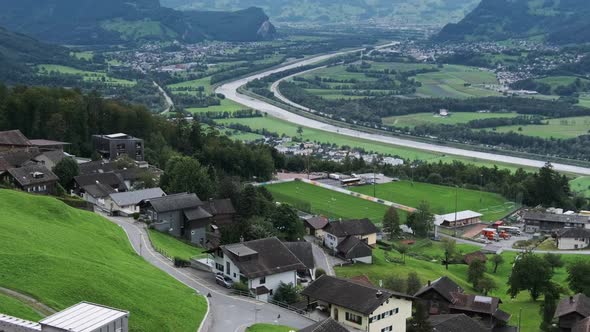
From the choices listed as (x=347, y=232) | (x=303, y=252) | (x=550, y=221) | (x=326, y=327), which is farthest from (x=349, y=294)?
(x=550, y=221)

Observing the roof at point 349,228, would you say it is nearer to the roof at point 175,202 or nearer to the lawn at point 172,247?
the roof at point 175,202

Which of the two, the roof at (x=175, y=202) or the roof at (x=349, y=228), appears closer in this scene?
the roof at (x=175, y=202)

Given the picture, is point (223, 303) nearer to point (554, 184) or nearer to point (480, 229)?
point (480, 229)

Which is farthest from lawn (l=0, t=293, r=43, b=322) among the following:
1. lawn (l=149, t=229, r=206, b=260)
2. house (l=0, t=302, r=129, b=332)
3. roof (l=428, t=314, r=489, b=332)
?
roof (l=428, t=314, r=489, b=332)

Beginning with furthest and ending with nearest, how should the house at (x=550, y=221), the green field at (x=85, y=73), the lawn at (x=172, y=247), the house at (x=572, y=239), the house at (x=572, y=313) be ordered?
the green field at (x=85, y=73), the house at (x=550, y=221), the house at (x=572, y=239), the lawn at (x=172, y=247), the house at (x=572, y=313)

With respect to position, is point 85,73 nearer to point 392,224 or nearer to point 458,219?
point 458,219

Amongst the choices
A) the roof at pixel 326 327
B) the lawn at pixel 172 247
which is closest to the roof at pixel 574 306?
the roof at pixel 326 327
